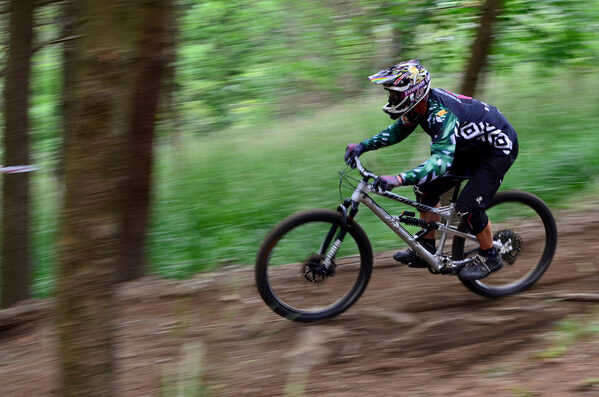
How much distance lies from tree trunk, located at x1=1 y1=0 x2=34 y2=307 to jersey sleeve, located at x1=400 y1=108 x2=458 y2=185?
3706 mm

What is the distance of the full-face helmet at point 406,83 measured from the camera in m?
4.60

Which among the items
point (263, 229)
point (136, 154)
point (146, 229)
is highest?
point (136, 154)

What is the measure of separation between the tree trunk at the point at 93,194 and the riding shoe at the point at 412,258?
8.56ft

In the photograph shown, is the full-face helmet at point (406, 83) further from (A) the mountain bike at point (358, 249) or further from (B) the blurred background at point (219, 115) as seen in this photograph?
(B) the blurred background at point (219, 115)

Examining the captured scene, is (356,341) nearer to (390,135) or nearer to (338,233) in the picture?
(338,233)

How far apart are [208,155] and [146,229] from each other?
12.7ft

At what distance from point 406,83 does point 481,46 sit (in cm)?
256

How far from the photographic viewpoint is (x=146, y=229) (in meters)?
6.29

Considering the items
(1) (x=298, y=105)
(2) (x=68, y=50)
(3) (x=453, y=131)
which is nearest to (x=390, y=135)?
(3) (x=453, y=131)

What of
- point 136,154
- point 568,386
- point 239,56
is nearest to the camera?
point 568,386

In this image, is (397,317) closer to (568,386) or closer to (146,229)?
(568,386)

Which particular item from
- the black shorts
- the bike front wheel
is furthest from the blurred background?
the black shorts

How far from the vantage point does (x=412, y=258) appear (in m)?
5.20

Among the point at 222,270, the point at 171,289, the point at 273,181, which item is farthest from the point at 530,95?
the point at 171,289
